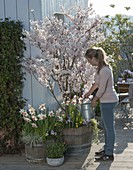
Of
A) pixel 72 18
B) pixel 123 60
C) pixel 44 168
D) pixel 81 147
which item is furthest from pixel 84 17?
pixel 123 60

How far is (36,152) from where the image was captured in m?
4.62

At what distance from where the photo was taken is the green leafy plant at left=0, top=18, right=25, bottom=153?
Result: 15.6 ft

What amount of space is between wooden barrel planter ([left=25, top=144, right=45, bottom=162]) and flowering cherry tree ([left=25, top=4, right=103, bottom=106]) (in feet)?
3.07

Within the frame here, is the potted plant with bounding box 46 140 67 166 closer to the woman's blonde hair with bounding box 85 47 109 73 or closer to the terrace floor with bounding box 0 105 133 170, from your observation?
the terrace floor with bounding box 0 105 133 170

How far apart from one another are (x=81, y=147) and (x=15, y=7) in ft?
7.76

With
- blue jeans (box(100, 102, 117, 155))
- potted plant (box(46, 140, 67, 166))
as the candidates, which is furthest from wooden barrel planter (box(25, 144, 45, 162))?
blue jeans (box(100, 102, 117, 155))

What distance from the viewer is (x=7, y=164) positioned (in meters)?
4.67

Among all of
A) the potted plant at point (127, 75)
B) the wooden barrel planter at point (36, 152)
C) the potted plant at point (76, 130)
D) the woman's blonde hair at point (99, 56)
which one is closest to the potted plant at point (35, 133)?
the wooden barrel planter at point (36, 152)

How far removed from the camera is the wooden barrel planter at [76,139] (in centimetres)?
476

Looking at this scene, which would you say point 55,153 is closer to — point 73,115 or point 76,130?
point 76,130

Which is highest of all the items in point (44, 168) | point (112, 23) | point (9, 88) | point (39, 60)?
point (112, 23)

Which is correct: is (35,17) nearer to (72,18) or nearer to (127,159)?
(72,18)

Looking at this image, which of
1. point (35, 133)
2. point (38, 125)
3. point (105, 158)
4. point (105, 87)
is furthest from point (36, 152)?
point (105, 87)

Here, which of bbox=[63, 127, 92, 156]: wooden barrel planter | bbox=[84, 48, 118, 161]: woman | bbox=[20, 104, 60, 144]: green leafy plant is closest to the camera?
bbox=[84, 48, 118, 161]: woman
